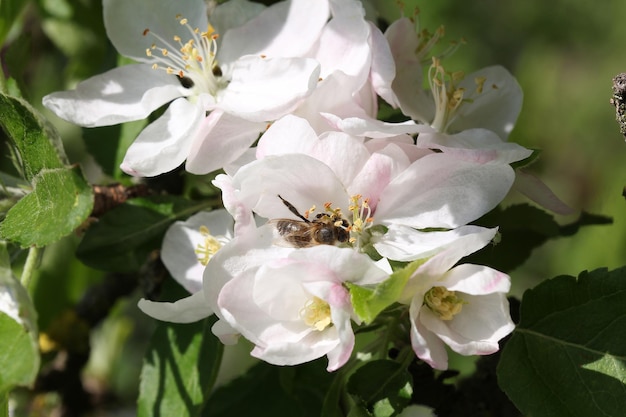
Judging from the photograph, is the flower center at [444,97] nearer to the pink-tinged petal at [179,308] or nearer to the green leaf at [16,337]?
the pink-tinged petal at [179,308]

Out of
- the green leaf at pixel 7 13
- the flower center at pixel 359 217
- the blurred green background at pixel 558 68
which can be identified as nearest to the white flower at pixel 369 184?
the flower center at pixel 359 217

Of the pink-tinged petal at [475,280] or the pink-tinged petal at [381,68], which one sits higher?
the pink-tinged petal at [381,68]

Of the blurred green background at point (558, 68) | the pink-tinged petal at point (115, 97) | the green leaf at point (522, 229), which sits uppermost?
the pink-tinged petal at point (115, 97)

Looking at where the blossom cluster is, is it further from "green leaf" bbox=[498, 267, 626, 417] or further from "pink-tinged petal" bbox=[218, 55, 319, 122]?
"green leaf" bbox=[498, 267, 626, 417]

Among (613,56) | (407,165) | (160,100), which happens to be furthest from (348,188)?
(613,56)

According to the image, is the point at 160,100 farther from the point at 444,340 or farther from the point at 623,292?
the point at 623,292

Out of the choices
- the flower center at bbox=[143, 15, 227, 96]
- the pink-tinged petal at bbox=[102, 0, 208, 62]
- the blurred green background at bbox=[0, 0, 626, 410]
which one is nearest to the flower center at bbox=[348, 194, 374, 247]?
the flower center at bbox=[143, 15, 227, 96]
